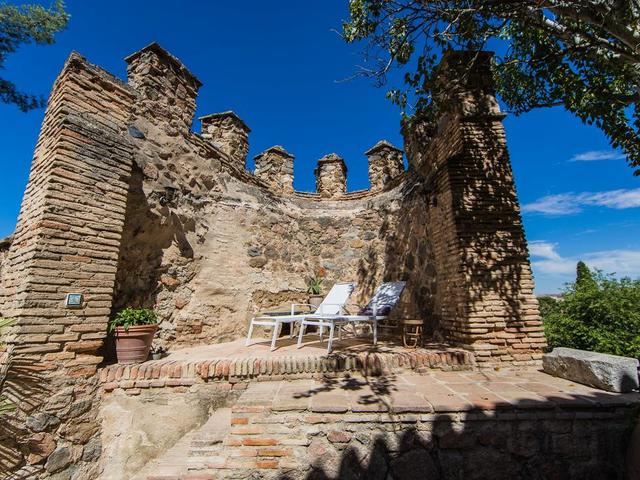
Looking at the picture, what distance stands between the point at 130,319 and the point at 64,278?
2.91 ft

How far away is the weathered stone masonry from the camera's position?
3205 mm

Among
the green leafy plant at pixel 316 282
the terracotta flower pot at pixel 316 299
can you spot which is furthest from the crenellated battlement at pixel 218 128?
the terracotta flower pot at pixel 316 299

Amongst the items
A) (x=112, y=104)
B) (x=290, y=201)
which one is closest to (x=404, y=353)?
(x=290, y=201)

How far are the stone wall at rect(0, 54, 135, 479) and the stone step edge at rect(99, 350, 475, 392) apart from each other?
1.41ft

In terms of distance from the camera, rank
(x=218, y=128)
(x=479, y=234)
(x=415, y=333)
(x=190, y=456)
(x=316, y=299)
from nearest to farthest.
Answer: (x=190, y=456) < (x=479, y=234) < (x=415, y=333) < (x=316, y=299) < (x=218, y=128)

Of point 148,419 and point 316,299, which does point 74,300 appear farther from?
point 316,299

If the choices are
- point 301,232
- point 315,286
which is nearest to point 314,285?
point 315,286

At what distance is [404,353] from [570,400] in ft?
5.58

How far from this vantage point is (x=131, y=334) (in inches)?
145

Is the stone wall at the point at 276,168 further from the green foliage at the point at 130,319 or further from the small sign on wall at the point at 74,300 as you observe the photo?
the small sign on wall at the point at 74,300

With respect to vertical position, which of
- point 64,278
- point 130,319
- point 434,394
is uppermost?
point 64,278

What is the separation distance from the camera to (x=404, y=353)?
3893 mm

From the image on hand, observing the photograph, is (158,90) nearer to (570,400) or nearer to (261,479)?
(261,479)

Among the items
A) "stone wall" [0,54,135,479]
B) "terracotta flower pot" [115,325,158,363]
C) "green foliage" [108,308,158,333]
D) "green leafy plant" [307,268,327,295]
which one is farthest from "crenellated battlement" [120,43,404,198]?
"terracotta flower pot" [115,325,158,363]
